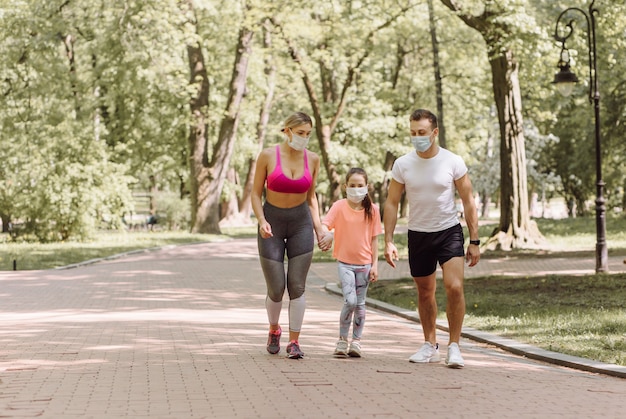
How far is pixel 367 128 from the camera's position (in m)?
45.7

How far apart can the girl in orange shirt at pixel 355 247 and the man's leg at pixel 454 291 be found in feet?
2.53

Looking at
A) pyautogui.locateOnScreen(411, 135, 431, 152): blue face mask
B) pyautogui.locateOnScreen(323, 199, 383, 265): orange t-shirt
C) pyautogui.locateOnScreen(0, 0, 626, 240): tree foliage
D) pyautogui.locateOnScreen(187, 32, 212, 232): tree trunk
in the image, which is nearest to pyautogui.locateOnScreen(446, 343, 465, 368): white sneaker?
pyautogui.locateOnScreen(323, 199, 383, 265): orange t-shirt

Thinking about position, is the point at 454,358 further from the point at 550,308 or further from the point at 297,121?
the point at 550,308

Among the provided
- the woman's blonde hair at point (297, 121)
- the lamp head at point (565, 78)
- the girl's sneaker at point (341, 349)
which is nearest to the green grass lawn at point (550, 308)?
the girl's sneaker at point (341, 349)

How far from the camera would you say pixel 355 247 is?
30.1 ft

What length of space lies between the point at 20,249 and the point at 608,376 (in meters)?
23.9

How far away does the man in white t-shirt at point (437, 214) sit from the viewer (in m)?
8.51

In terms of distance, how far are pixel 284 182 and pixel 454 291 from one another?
156cm

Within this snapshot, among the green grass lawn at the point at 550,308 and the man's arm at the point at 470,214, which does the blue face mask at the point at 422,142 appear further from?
the green grass lawn at the point at 550,308

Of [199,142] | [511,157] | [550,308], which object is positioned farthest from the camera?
[199,142]

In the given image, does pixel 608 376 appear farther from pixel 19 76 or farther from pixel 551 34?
pixel 19 76

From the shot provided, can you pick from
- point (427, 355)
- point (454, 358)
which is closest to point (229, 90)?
point (427, 355)

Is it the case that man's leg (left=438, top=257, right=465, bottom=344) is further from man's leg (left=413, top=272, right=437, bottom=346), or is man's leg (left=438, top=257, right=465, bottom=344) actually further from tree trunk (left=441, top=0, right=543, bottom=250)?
tree trunk (left=441, top=0, right=543, bottom=250)

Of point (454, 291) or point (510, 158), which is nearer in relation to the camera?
point (454, 291)
